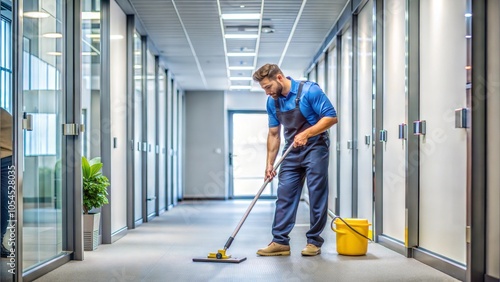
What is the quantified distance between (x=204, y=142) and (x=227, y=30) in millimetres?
6580

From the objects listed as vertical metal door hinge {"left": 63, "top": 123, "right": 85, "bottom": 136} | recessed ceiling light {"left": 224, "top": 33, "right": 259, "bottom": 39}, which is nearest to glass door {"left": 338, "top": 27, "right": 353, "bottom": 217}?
recessed ceiling light {"left": 224, "top": 33, "right": 259, "bottom": 39}

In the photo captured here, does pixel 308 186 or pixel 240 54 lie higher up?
pixel 240 54

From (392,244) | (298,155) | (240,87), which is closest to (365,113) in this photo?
(392,244)

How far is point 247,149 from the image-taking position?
14812 mm

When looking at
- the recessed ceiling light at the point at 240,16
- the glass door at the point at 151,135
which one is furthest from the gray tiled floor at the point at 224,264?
the glass door at the point at 151,135

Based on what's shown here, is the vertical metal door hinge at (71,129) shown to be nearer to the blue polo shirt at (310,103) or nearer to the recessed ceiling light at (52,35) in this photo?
the recessed ceiling light at (52,35)

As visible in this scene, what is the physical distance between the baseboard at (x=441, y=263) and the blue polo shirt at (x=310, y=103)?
1.04m

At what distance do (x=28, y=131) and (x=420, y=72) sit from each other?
250cm

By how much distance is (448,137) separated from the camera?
12.3 feet

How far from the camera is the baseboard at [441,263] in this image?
136 inches

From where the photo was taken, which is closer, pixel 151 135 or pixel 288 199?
pixel 288 199

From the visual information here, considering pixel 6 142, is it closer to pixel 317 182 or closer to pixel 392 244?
pixel 317 182

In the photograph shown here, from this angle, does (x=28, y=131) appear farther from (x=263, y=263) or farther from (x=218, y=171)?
(x=218, y=171)

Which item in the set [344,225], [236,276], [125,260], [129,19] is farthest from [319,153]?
[129,19]
